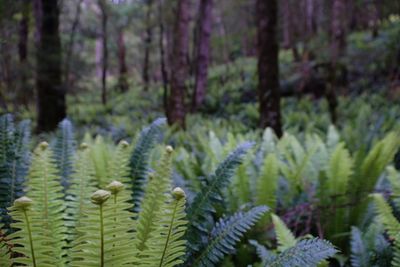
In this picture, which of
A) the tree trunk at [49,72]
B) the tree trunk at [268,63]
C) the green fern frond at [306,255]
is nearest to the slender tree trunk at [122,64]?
the tree trunk at [49,72]

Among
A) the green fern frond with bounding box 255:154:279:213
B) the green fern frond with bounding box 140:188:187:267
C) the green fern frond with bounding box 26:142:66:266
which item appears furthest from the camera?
the green fern frond with bounding box 255:154:279:213

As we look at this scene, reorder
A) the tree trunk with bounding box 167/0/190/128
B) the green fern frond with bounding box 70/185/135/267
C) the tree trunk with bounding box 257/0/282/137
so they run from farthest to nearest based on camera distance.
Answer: the tree trunk with bounding box 167/0/190/128, the tree trunk with bounding box 257/0/282/137, the green fern frond with bounding box 70/185/135/267

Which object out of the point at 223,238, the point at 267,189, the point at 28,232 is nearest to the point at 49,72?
the point at 267,189

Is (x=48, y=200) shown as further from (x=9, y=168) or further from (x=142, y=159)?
(x=142, y=159)

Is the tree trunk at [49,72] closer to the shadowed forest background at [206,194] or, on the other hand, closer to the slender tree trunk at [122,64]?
the shadowed forest background at [206,194]

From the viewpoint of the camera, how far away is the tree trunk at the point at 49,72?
806cm

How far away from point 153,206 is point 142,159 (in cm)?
74

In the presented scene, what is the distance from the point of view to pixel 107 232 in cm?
72

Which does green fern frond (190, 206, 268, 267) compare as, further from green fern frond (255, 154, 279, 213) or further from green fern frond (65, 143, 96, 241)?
green fern frond (255, 154, 279, 213)

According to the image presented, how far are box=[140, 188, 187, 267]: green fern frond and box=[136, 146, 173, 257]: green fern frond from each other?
0.03 meters

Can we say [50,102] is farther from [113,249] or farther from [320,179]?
[113,249]

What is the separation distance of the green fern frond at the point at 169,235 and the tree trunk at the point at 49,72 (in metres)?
7.79

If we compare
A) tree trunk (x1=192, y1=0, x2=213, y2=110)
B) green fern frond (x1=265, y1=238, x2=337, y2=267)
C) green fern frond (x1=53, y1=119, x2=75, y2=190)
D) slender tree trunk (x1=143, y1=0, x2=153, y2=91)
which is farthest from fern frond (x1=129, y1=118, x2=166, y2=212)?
slender tree trunk (x1=143, y1=0, x2=153, y2=91)

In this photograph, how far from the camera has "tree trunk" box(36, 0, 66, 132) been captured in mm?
8062
